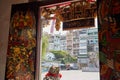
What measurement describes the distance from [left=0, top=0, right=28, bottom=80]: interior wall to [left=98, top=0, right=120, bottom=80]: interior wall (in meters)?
1.22

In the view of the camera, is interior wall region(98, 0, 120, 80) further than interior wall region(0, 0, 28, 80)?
No

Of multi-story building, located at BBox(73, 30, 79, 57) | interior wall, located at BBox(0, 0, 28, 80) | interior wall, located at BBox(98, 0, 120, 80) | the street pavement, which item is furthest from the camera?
interior wall, located at BBox(0, 0, 28, 80)

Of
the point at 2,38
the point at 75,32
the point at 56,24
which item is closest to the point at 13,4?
the point at 2,38

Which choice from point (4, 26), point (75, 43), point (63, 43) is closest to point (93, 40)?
point (75, 43)

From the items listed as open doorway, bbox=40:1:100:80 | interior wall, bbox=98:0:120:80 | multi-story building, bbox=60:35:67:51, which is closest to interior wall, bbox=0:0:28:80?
open doorway, bbox=40:1:100:80

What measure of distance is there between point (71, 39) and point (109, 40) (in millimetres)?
550

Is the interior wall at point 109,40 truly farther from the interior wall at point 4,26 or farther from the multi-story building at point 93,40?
the interior wall at point 4,26

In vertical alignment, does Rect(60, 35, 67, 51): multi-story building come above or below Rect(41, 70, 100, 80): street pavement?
above

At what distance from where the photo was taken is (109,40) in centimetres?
192

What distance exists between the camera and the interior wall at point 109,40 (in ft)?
6.07

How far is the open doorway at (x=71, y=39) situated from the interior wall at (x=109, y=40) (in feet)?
0.60

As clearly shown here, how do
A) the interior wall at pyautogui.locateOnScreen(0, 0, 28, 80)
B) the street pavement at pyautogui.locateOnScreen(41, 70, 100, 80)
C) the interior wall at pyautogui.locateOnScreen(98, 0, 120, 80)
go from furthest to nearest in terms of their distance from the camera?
the interior wall at pyautogui.locateOnScreen(0, 0, 28, 80), the street pavement at pyautogui.locateOnScreen(41, 70, 100, 80), the interior wall at pyautogui.locateOnScreen(98, 0, 120, 80)

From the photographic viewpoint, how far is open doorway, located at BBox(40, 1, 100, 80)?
7.14 feet

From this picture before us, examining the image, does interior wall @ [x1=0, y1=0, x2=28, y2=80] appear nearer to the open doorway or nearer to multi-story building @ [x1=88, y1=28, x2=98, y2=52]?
the open doorway
